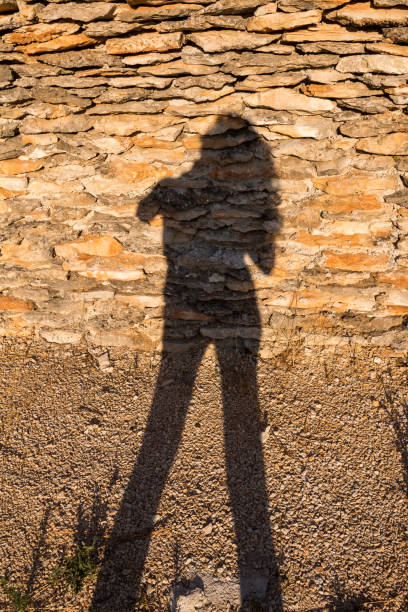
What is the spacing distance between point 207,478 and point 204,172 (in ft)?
6.84

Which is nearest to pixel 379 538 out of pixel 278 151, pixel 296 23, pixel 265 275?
pixel 265 275

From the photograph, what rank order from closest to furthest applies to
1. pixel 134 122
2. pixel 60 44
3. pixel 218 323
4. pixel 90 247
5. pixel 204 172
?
pixel 60 44 → pixel 134 122 → pixel 204 172 → pixel 90 247 → pixel 218 323

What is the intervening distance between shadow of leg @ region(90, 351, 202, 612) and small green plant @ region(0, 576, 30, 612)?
1.07 feet

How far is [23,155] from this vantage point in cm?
Answer: 311

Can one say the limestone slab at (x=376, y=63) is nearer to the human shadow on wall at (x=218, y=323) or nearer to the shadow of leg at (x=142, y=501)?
the human shadow on wall at (x=218, y=323)

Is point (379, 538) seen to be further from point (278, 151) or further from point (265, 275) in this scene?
point (278, 151)

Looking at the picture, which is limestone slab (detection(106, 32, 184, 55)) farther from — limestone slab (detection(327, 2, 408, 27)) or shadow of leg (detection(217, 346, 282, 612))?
shadow of leg (detection(217, 346, 282, 612))

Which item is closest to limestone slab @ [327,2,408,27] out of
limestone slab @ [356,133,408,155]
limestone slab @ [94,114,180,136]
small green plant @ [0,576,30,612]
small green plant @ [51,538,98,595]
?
limestone slab @ [356,133,408,155]

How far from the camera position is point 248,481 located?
2559mm

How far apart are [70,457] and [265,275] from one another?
1936mm

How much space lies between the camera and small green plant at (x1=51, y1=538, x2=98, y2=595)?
2109mm

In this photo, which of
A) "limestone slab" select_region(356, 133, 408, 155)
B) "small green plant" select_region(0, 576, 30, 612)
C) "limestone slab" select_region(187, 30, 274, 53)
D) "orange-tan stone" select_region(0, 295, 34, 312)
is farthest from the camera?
"orange-tan stone" select_region(0, 295, 34, 312)

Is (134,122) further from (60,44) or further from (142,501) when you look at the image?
(142,501)

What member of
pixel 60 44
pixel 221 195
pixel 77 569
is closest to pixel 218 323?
pixel 221 195
